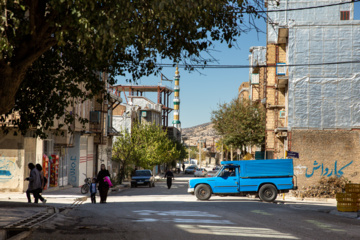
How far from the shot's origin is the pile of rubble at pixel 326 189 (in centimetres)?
2903

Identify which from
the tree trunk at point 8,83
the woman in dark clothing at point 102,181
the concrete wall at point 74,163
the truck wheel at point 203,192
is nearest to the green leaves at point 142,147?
the concrete wall at point 74,163

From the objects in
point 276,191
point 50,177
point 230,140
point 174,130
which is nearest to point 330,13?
point 230,140

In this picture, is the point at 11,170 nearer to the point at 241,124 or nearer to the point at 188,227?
the point at 188,227

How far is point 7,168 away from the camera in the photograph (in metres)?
28.3

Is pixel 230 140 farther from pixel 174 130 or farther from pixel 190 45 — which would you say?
pixel 174 130

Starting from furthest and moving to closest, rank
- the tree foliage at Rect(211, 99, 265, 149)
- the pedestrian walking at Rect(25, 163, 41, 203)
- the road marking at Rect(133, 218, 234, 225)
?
1. the tree foliage at Rect(211, 99, 265, 149)
2. the pedestrian walking at Rect(25, 163, 41, 203)
3. the road marking at Rect(133, 218, 234, 225)

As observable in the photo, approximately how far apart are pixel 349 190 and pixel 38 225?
11.8 metres

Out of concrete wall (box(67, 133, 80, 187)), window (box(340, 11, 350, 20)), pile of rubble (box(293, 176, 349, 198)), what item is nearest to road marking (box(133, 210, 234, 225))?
pile of rubble (box(293, 176, 349, 198))

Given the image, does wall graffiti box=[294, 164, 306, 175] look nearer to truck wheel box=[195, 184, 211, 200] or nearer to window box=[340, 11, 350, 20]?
truck wheel box=[195, 184, 211, 200]

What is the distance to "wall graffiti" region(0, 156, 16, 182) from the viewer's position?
92.8ft

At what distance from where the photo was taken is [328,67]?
109ft

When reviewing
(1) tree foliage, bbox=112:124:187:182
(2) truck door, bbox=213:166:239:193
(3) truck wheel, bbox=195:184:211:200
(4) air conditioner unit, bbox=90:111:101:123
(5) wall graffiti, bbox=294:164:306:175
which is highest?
(4) air conditioner unit, bbox=90:111:101:123

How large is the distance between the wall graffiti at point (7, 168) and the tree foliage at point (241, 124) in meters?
27.1

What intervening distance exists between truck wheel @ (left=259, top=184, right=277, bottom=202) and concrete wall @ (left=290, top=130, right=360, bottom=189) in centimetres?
789
